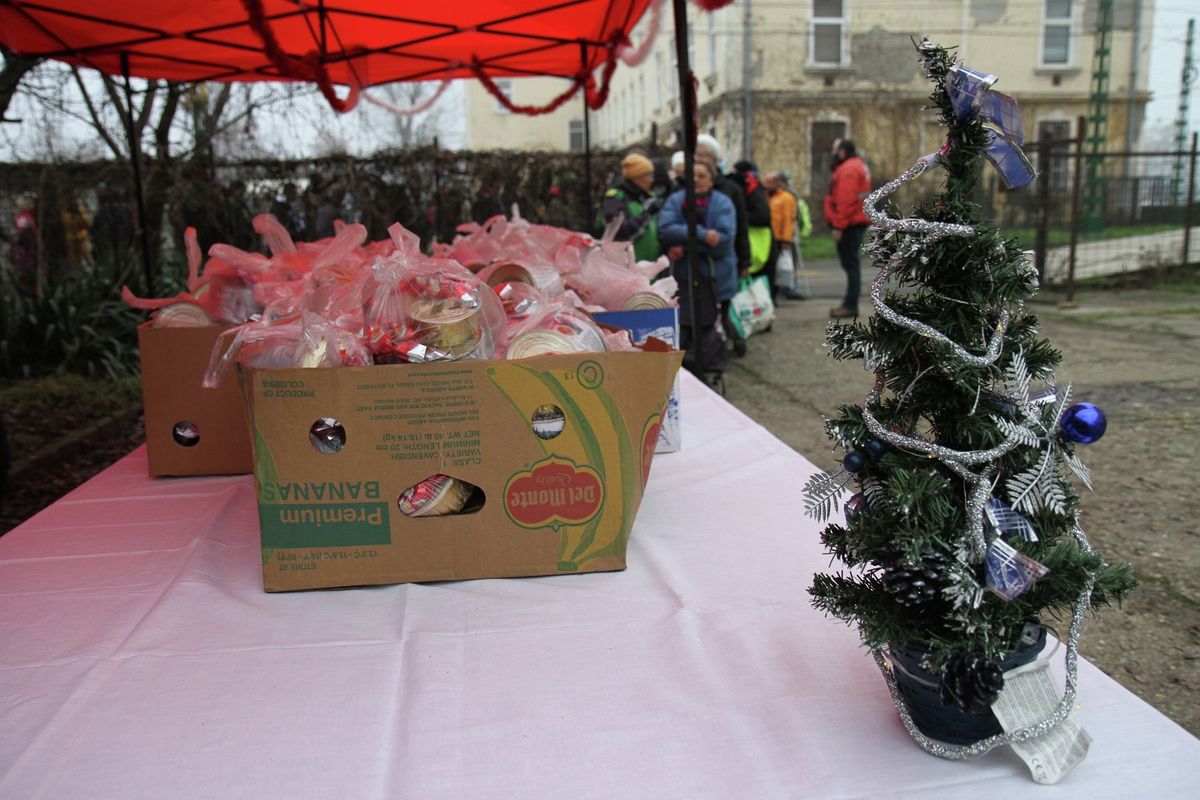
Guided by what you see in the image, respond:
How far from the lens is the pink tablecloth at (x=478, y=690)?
1.03m

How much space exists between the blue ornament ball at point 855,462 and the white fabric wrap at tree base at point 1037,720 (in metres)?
0.29

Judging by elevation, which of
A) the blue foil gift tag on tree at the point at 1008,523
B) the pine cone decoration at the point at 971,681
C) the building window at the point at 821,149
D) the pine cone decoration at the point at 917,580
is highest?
the building window at the point at 821,149

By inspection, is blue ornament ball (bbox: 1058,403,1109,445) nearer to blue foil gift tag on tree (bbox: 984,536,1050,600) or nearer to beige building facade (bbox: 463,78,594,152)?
blue foil gift tag on tree (bbox: 984,536,1050,600)

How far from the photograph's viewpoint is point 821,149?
68.3ft

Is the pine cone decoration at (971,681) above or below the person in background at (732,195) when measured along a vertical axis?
below

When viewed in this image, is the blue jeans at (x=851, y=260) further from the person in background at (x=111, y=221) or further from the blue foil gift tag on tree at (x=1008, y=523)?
the blue foil gift tag on tree at (x=1008, y=523)

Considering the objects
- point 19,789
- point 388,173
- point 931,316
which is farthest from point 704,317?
point 388,173

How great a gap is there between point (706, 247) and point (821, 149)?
16908mm

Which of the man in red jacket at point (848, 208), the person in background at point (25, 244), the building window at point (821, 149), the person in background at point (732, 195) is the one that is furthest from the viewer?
the building window at point (821, 149)

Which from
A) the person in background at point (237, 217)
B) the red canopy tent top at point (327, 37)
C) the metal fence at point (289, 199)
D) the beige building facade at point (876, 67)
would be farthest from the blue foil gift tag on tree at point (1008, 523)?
the beige building facade at point (876, 67)

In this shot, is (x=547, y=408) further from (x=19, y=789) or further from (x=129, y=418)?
(x=129, y=418)

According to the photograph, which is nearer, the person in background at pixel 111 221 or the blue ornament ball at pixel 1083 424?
the blue ornament ball at pixel 1083 424

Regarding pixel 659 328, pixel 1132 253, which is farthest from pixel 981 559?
pixel 1132 253

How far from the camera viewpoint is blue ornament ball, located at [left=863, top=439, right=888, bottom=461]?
108 cm
